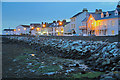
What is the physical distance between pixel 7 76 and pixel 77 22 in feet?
149

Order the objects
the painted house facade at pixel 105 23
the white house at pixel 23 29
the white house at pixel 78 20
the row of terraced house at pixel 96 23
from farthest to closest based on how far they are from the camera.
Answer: the white house at pixel 23 29
the white house at pixel 78 20
the row of terraced house at pixel 96 23
the painted house facade at pixel 105 23

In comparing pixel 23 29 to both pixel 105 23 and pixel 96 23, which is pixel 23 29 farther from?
pixel 105 23

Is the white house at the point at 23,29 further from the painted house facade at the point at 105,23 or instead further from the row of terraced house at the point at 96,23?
the painted house facade at the point at 105,23

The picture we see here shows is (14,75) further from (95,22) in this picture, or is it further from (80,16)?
(80,16)

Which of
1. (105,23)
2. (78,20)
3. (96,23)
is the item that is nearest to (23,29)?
(78,20)

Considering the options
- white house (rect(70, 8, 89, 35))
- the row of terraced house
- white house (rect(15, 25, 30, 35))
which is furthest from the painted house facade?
white house (rect(15, 25, 30, 35))

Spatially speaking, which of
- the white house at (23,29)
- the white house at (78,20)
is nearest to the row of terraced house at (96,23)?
the white house at (78,20)

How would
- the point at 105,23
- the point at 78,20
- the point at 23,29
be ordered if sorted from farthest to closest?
the point at 23,29, the point at 78,20, the point at 105,23

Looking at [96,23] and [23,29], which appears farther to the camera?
[23,29]

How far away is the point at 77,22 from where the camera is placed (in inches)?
2064

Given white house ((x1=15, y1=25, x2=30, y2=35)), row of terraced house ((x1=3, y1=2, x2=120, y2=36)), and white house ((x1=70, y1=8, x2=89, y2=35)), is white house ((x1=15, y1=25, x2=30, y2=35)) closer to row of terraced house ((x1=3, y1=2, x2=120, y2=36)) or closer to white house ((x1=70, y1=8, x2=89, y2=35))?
row of terraced house ((x1=3, y1=2, x2=120, y2=36))

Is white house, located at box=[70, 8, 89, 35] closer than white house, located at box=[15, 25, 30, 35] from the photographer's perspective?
Yes

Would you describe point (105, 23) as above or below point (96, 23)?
below

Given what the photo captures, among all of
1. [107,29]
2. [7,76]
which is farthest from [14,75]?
[107,29]
